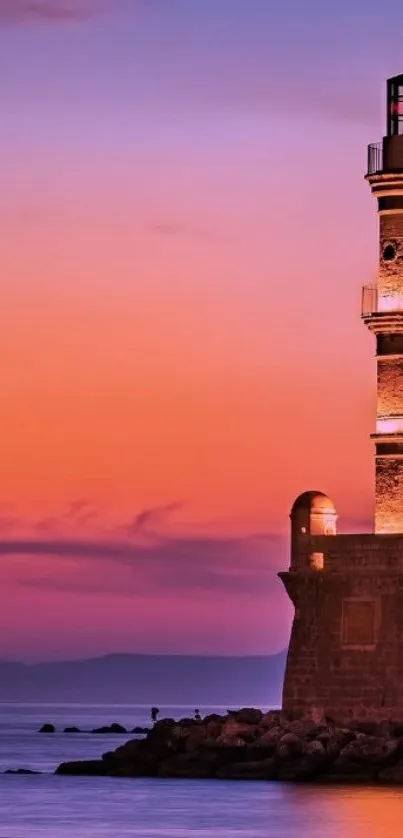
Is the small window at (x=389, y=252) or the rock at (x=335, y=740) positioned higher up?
the small window at (x=389, y=252)

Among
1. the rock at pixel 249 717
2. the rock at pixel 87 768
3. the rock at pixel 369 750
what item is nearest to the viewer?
the rock at pixel 369 750

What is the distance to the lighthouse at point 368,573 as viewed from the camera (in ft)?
169

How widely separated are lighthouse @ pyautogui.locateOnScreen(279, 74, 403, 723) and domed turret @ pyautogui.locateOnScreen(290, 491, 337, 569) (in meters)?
0.02

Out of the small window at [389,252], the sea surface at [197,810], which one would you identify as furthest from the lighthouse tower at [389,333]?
the sea surface at [197,810]

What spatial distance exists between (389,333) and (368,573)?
4808 millimetres

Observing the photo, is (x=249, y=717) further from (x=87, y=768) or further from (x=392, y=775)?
(x=87, y=768)

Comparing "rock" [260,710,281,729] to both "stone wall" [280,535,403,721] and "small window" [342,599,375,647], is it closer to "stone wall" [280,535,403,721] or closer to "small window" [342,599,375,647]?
"stone wall" [280,535,403,721]

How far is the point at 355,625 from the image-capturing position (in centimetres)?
5178

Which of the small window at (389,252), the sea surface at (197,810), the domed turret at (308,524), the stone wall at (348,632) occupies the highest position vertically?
the small window at (389,252)

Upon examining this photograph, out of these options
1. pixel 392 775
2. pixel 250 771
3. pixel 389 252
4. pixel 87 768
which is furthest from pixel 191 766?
pixel 389 252

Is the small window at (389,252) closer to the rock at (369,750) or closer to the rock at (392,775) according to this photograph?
the rock at (369,750)

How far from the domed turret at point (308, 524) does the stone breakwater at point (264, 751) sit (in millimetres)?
3228

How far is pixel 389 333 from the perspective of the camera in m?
Result: 52.4

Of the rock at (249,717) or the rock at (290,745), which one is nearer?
the rock at (290,745)
